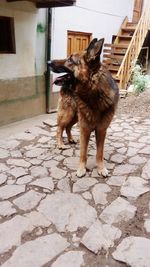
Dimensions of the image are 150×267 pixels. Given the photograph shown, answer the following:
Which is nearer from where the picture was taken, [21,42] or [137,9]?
[21,42]

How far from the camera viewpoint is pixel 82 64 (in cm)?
230

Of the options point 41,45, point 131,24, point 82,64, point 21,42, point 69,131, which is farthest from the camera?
point 131,24

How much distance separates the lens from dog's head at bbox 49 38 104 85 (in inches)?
89.1

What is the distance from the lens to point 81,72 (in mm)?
2322

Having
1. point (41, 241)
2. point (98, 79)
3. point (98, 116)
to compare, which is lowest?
point (41, 241)

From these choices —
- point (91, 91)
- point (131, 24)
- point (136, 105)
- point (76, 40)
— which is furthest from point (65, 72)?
point (131, 24)

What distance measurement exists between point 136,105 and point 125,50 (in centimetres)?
270

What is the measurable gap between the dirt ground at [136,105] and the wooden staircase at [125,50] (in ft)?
1.66

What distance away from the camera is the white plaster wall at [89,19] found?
600cm

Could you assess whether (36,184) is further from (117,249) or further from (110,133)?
(110,133)

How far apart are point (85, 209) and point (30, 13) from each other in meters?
4.24

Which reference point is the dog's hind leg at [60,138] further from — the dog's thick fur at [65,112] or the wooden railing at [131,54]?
the wooden railing at [131,54]

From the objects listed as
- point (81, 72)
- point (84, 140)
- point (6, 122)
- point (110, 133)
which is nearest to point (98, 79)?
point (81, 72)

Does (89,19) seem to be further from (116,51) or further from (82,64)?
(82,64)
